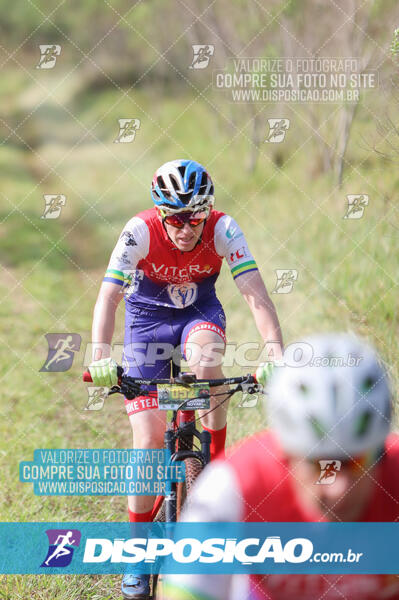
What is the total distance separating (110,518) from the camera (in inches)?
207

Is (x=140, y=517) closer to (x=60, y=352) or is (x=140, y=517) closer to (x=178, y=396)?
(x=178, y=396)

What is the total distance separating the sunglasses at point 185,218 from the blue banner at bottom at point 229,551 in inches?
67.2

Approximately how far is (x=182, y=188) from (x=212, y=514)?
92.7 inches

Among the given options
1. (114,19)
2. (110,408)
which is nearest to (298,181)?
(110,408)

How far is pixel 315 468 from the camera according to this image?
2027 millimetres

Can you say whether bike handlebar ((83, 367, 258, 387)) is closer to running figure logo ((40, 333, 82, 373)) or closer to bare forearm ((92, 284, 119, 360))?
bare forearm ((92, 284, 119, 360))

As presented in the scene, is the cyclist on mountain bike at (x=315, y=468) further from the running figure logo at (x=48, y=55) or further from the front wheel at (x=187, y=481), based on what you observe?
the running figure logo at (x=48, y=55)

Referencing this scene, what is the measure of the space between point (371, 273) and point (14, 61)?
4893 centimetres

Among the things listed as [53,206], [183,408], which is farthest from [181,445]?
[53,206]

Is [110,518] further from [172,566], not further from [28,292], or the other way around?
[28,292]

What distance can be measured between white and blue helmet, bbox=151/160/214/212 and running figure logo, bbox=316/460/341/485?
2.40 meters

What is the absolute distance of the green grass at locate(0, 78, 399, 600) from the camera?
20.6ft

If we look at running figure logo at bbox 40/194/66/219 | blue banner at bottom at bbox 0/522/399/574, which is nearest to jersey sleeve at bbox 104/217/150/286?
blue banner at bottom at bbox 0/522/399/574

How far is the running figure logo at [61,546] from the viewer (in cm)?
465
